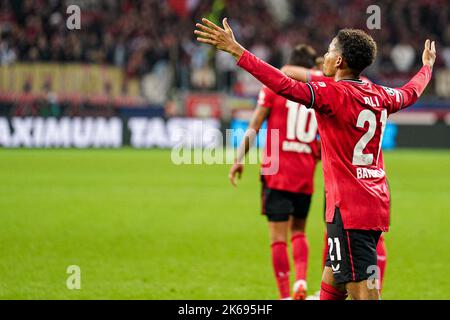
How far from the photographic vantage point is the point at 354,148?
4.55m

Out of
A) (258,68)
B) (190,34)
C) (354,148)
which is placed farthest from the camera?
(190,34)

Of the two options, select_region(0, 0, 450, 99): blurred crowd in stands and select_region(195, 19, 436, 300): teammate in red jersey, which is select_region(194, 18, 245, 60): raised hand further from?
select_region(0, 0, 450, 99): blurred crowd in stands

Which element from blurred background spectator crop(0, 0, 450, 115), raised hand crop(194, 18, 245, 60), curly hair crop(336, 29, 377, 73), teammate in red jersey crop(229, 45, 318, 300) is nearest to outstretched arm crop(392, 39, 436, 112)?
curly hair crop(336, 29, 377, 73)

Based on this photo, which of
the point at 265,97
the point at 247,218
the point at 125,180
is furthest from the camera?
the point at 125,180

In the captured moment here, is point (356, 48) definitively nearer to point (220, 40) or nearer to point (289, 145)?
point (220, 40)

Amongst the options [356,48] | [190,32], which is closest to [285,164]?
[356,48]

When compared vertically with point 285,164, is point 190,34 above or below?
above

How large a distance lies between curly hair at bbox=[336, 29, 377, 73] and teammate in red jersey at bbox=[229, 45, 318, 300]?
194 centimetres

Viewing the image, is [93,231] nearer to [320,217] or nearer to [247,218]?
[247,218]

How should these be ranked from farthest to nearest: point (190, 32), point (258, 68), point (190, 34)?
point (190, 32), point (190, 34), point (258, 68)

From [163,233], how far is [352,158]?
569 centimetres
